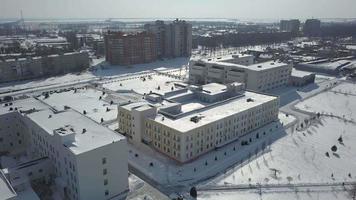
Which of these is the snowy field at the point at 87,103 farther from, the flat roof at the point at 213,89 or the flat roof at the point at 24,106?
the flat roof at the point at 213,89

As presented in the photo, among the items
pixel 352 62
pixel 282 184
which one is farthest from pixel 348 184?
pixel 352 62

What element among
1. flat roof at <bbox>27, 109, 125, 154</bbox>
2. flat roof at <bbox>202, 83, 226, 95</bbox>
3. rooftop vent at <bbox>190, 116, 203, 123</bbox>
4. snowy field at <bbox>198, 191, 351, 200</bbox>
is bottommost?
snowy field at <bbox>198, 191, 351, 200</bbox>

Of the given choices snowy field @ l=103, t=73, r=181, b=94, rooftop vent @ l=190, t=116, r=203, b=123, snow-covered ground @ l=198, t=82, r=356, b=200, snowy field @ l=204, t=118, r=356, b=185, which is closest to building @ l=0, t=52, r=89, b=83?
snowy field @ l=103, t=73, r=181, b=94

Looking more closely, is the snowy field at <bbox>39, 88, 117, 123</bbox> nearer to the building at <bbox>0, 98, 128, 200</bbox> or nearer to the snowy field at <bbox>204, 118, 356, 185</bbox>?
the building at <bbox>0, 98, 128, 200</bbox>

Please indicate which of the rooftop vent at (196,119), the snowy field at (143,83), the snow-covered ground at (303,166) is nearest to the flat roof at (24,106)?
the rooftop vent at (196,119)

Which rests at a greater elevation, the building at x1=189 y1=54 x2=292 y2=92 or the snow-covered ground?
the building at x1=189 y1=54 x2=292 y2=92

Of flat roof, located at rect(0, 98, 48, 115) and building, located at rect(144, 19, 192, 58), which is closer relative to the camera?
flat roof, located at rect(0, 98, 48, 115)

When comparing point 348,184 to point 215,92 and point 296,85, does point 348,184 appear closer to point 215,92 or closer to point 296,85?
point 215,92

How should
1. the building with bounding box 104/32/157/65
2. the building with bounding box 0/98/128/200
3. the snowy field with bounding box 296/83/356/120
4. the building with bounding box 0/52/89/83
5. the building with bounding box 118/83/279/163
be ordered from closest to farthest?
1. the building with bounding box 0/98/128/200
2. the building with bounding box 118/83/279/163
3. the snowy field with bounding box 296/83/356/120
4. the building with bounding box 0/52/89/83
5. the building with bounding box 104/32/157/65
